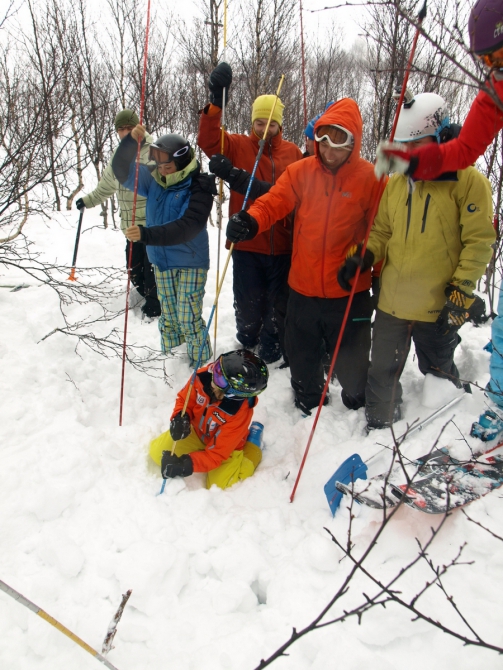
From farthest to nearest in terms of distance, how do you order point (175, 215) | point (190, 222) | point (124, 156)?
point (124, 156)
point (175, 215)
point (190, 222)

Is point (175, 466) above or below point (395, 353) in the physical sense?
below

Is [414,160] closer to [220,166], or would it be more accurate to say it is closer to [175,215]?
[220,166]

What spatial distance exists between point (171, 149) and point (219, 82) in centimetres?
67

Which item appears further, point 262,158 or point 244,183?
point 262,158

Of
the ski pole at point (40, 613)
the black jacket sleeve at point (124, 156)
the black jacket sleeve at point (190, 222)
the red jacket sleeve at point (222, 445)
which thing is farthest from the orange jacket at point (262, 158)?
the ski pole at point (40, 613)

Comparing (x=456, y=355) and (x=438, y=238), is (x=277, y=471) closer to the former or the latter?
(x=438, y=238)

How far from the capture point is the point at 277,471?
2.97 m

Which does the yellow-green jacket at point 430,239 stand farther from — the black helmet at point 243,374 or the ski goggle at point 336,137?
the black helmet at point 243,374

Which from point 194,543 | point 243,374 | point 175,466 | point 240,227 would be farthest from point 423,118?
point 194,543

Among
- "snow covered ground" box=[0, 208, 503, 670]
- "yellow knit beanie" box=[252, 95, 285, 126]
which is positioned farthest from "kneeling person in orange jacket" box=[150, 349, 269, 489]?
"yellow knit beanie" box=[252, 95, 285, 126]

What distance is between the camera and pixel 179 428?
2.72 meters

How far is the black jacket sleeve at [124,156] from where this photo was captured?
3.53m

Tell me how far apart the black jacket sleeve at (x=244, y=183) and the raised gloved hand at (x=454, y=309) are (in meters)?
1.54

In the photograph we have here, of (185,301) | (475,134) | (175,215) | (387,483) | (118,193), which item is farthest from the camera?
(118,193)
